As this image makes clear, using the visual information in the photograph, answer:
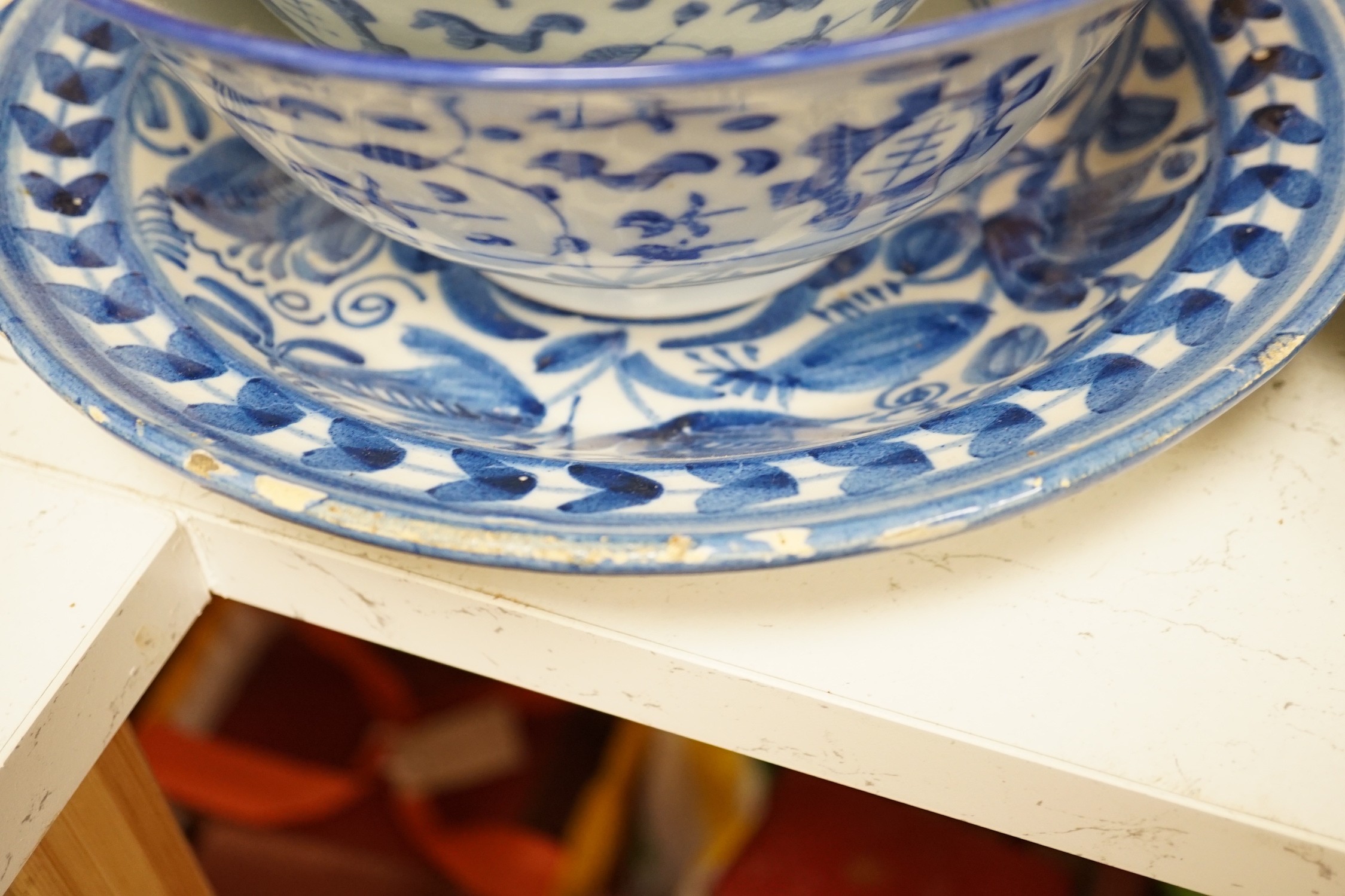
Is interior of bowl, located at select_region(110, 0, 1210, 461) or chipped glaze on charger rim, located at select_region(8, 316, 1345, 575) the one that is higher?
interior of bowl, located at select_region(110, 0, 1210, 461)

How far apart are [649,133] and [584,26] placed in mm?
43

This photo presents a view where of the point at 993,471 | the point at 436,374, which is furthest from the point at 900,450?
the point at 436,374

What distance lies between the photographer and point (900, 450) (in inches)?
9.0

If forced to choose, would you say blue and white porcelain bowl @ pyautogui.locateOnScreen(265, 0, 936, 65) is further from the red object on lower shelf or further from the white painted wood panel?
the red object on lower shelf

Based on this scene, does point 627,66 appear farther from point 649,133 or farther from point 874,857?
point 874,857

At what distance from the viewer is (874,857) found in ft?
1.58

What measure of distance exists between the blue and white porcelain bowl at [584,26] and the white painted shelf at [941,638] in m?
0.11

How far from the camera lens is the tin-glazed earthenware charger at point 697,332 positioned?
22cm

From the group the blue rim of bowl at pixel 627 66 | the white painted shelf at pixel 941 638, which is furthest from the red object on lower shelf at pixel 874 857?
the blue rim of bowl at pixel 627 66

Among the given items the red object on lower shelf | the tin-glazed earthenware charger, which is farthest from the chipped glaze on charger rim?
the red object on lower shelf

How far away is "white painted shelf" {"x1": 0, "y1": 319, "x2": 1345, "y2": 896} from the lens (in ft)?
0.76

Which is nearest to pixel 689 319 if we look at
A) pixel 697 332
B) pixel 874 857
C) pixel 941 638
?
pixel 697 332

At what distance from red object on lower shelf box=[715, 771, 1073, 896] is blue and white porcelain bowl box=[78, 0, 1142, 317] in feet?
1.03

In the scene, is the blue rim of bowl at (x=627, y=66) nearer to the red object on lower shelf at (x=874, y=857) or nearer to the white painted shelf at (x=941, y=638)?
the white painted shelf at (x=941, y=638)
